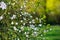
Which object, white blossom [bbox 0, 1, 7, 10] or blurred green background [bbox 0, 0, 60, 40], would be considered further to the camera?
blurred green background [bbox 0, 0, 60, 40]

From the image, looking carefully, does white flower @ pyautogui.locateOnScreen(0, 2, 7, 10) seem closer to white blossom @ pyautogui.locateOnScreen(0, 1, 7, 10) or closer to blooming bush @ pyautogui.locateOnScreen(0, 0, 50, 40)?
white blossom @ pyautogui.locateOnScreen(0, 1, 7, 10)

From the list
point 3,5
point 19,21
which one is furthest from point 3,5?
point 19,21

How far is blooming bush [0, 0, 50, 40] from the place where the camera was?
17.5 feet

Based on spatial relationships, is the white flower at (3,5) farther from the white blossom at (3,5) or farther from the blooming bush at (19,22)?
the blooming bush at (19,22)

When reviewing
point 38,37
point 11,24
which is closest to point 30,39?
point 38,37

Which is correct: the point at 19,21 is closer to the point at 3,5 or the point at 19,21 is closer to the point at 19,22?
the point at 19,22

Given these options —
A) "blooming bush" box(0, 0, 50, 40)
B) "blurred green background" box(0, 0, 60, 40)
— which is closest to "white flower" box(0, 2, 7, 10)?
"blooming bush" box(0, 0, 50, 40)

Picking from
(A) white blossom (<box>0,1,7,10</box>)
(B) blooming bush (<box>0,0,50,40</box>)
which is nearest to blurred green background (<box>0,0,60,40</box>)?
(B) blooming bush (<box>0,0,50,40</box>)

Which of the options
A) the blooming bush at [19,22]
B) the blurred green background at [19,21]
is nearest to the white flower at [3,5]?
the blooming bush at [19,22]

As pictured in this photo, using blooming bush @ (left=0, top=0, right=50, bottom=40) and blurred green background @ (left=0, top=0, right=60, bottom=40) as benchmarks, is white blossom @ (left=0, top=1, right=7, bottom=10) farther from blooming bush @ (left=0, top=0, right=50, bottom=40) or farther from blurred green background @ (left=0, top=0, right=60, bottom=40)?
blurred green background @ (left=0, top=0, right=60, bottom=40)

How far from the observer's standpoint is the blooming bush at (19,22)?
534 centimetres

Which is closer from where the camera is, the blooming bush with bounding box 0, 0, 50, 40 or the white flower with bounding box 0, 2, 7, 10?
the white flower with bounding box 0, 2, 7, 10

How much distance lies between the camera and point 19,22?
221 inches

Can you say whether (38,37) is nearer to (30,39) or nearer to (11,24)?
(30,39)
